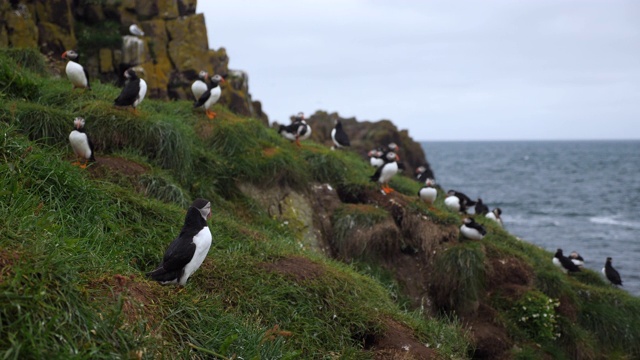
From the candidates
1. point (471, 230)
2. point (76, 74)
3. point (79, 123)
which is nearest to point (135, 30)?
point (76, 74)

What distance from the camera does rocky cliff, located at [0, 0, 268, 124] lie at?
547 inches

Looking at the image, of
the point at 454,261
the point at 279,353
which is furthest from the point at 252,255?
the point at 454,261

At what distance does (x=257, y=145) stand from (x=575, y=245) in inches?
709

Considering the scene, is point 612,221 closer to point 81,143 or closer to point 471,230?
point 471,230

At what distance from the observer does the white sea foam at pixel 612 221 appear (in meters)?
32.8

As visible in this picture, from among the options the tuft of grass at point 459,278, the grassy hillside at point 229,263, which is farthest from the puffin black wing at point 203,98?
the tuft of grass at point 459,278

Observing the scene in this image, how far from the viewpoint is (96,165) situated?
27.9 feet

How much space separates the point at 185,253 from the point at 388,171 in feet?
22.1

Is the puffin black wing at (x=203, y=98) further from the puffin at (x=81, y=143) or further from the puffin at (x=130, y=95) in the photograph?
the puffin at (x=81, y=143)

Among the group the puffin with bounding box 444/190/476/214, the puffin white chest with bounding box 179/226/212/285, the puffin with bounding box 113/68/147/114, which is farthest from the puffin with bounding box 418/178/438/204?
the puffin white chest with bounding box 179/226/212/285

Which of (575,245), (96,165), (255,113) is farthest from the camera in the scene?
(575,245)

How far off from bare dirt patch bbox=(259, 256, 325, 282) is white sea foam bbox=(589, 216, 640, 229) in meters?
28.5

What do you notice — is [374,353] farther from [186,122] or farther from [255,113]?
[255,113]

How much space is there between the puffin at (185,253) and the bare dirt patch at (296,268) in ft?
5.02
